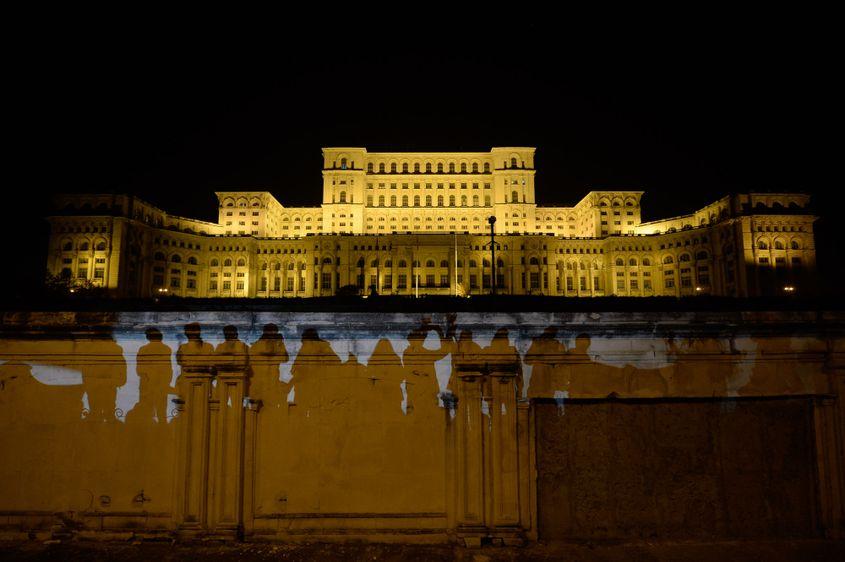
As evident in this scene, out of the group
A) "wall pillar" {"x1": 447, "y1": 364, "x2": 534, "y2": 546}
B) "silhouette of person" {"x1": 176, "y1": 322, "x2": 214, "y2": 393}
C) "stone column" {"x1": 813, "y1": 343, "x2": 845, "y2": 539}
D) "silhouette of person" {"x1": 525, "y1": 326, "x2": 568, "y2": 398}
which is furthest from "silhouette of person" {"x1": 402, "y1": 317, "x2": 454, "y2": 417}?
"stone column" {"x1": 813, "y1": 343, "x2": 845, "y2": 539}

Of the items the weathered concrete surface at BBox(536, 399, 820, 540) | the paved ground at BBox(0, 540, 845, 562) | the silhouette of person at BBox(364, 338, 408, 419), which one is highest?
the silhouette of person at BBox(364, 338, 408, 419)

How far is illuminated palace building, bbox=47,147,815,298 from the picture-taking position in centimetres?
9706

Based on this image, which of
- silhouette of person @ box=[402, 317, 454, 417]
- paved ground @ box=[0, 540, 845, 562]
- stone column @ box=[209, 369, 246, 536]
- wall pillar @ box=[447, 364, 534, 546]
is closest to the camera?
paved ground @ box=[0, 540, 845, 562]

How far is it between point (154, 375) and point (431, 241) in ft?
326

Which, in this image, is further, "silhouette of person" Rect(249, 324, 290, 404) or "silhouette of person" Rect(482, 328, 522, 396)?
"silhouette of person" Rect(249, 324, 290, 404)

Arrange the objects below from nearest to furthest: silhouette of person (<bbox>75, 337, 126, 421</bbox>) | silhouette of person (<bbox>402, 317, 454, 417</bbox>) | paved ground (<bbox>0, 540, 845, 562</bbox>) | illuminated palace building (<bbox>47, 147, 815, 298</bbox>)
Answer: paved ground (<bbox>0, 540, 845, 562</bbox>) < silhouette of person (<bbox>402, 317, 454, 417</bbox>) < silhouette of person (<bbox>75, 337, 126, 421</bbox>) < illuminated palace building (<bbox>47, 147, 815, 298</bbox>)

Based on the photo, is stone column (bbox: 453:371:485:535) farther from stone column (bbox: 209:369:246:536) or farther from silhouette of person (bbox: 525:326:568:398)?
stone column (bbox: 209:369:246:536)

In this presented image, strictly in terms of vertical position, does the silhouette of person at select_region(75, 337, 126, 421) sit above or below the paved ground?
above

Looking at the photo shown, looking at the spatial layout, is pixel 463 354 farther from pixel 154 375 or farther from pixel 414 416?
pixel 154 375

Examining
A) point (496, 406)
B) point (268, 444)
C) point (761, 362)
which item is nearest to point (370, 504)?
point (268, 444)

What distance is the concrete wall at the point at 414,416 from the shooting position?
26.1ft

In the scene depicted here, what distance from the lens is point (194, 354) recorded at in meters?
8.12

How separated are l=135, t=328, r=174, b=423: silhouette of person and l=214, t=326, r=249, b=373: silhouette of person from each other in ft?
3.00

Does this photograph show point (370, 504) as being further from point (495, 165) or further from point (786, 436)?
point (495, 165)
